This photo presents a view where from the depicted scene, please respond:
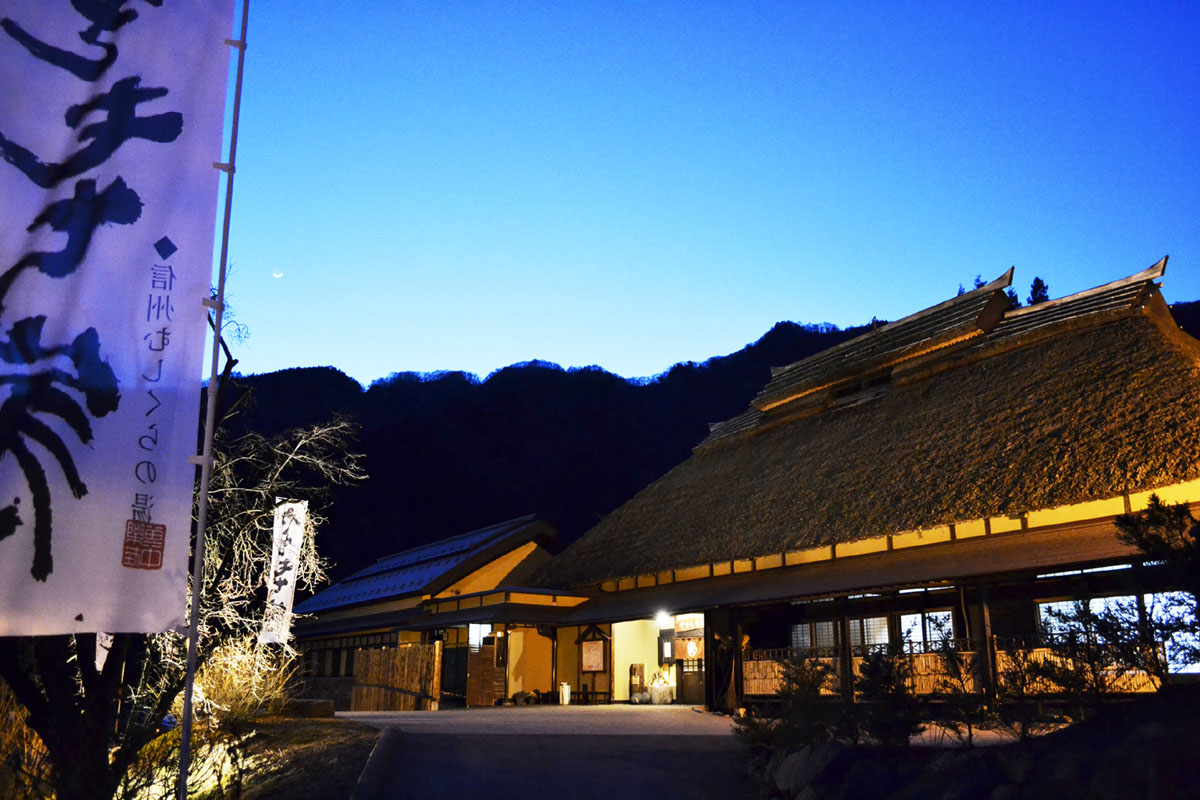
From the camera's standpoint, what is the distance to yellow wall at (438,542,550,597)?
26367 millimetres

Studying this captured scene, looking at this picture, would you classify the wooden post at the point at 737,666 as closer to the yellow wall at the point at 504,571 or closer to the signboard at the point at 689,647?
the signboard at the point at 689,647

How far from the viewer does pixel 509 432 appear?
72.0 meters

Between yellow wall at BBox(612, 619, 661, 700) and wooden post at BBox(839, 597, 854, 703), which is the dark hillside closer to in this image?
yellow wall at BBox(612, 619, 661, 700)

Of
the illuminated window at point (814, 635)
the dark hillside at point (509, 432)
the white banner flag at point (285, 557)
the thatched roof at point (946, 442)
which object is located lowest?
the illuminated window at point (814, 635)

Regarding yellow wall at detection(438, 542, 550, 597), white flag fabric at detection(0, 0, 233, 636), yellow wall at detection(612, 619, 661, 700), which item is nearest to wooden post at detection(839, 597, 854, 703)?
yellow wall at detection(612, 619, 661, 700)

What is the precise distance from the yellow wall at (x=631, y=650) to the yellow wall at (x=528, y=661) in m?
2.07

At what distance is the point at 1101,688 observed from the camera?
7047mm

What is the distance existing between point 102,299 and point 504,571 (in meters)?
23.1

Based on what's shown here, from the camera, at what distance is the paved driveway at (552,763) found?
30.3 ft

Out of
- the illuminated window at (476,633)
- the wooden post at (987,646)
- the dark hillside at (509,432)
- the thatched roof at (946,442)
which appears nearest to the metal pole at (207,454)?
the wooden post at (987,646)

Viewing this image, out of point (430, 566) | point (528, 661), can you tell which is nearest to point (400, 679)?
point (528, 661)

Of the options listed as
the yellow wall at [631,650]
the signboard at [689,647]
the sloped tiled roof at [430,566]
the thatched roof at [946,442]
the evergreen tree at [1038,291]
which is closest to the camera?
the thatched roof at [946,442]

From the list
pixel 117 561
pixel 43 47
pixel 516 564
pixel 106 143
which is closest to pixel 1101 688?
pixel 117 561

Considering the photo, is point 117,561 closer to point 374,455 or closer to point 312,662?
point 312,662
